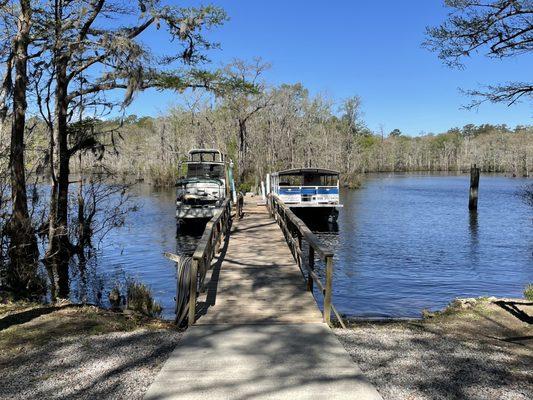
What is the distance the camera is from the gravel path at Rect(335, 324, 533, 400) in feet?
14.5

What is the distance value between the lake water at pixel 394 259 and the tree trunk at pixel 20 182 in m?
2.74

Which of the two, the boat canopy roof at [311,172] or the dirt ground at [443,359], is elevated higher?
the boat canopy roof at [311,172]

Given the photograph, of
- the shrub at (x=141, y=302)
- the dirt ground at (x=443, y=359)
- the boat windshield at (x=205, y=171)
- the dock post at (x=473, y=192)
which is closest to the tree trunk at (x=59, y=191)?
the shrub at (x=141, y=302)

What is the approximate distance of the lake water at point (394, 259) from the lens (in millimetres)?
13547

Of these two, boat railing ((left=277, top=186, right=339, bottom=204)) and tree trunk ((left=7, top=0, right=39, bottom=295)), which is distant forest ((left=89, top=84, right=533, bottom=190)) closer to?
boat railing ((left=277, top=186, right=339, bottom=204))

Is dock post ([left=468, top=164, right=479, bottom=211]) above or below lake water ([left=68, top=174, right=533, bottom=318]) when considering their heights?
above

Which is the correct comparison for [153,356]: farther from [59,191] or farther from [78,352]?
[59,191]

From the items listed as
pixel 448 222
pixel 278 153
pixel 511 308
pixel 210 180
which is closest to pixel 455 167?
pixel 278 153

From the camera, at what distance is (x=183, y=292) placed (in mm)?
7156

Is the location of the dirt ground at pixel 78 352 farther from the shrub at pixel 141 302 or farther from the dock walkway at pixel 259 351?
the shrub at pixel 141 302

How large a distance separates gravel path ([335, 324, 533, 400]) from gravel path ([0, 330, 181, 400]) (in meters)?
2.21

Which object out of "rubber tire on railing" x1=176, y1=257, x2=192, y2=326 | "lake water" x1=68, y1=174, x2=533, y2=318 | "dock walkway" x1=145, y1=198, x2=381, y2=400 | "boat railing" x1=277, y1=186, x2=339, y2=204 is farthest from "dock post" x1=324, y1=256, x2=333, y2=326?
"boat railing" x1=277, y1=186, x2=339, y2=204

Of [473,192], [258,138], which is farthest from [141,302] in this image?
[258,138]

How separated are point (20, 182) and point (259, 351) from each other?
25.3ft
